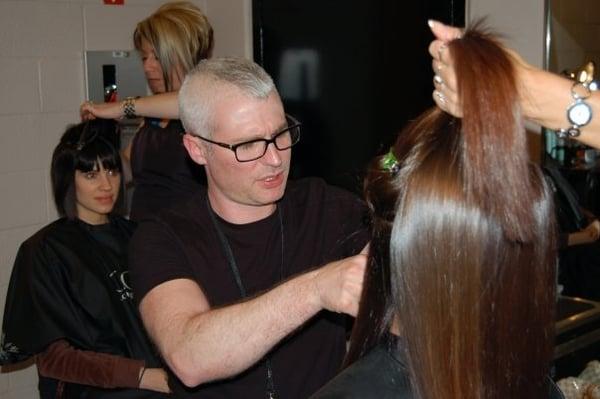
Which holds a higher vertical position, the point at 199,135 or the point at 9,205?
the point at 199,135

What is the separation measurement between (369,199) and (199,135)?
0.61 meters

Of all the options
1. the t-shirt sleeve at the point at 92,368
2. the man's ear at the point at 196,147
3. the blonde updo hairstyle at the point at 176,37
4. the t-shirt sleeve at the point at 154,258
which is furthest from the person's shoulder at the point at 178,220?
the blonde updo hairstyle at the point at 176,37

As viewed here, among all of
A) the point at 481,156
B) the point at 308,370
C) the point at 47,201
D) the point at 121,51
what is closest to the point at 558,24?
the point at 308,370

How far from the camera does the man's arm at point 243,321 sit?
3.70 ft

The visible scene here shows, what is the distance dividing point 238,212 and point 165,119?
1.02 meters

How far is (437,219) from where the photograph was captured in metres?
0.90

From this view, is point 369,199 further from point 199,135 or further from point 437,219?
point 199,135

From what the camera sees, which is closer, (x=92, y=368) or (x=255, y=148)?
(x=255, y=148)

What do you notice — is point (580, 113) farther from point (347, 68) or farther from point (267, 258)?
point (347, 68)

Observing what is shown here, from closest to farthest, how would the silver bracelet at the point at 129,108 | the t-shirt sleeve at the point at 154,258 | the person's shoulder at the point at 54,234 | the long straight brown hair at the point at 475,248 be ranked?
1. the long straight brown hair at the point at 475,248
2. the t-shirt sleeve at the point at 154,258
3. the person's shoulder at the point at 54,234
4. the silver bracelet at the point at 129,108

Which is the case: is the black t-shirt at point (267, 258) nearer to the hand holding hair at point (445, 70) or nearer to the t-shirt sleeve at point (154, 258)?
the t-shirt sleeve at point (154, 258)

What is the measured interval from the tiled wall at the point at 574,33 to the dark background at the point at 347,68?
31cm

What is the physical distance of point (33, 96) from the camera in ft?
9.73

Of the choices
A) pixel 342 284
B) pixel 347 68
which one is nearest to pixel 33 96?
pixel 347 68
